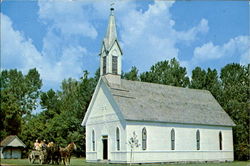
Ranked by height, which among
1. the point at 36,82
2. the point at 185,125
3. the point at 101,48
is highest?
the point at 101,48

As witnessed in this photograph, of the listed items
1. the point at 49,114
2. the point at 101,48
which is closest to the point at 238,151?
the point at 101,48

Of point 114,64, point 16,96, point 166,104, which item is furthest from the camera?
point 166,104

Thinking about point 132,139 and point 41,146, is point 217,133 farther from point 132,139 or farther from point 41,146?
point 41,146

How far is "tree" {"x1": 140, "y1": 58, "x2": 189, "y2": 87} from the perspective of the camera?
4291 cm

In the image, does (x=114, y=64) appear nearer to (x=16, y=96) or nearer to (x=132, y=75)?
(x=16, y=96)

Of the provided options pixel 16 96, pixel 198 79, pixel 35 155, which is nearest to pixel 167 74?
pixel 198 79

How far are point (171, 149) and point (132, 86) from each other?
18.7 feet

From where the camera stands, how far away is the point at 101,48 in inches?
1191

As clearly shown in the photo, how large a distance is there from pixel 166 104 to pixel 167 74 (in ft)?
41.5

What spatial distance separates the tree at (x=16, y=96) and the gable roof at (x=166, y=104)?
412 inches

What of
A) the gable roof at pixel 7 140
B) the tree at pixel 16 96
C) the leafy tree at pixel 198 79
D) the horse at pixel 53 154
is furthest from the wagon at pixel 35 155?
the leafy tree at pixel 198 79

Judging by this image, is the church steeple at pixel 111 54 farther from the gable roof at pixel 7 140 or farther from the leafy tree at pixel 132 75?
the gable roof at pixel 7 140

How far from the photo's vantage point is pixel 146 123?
91.1ft

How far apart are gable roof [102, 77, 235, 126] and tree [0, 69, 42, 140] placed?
10.5m
